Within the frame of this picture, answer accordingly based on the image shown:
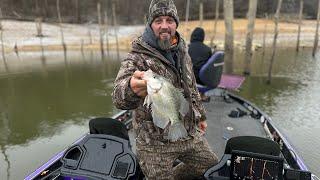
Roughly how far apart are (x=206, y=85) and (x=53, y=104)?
658 cm

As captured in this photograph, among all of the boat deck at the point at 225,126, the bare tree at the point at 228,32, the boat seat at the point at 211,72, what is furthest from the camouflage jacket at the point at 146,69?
the bare tree at the point at 228,32

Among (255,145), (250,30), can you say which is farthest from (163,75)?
(250,30)

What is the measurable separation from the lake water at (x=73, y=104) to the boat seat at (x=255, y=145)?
2929 mm

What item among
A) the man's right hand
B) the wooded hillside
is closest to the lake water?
the man's right hand

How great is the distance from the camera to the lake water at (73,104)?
8.30 m

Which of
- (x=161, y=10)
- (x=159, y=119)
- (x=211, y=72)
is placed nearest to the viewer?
(x=159, y=119)

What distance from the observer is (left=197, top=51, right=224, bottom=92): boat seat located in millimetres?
8430

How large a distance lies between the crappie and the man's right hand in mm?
61

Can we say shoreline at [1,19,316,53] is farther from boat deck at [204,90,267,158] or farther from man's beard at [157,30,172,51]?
man's beard at [157,30,172,51]

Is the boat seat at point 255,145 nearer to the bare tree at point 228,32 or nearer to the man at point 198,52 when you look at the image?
the man at point 198,52

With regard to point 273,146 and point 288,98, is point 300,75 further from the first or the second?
point 273,146

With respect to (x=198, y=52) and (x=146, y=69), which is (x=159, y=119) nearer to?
(x=146, y=69)

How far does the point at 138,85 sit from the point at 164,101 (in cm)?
25

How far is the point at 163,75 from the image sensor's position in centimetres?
336
